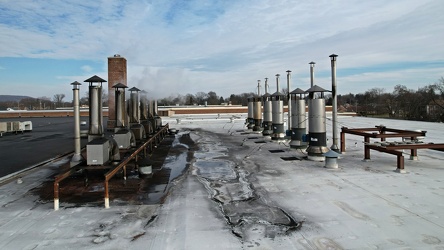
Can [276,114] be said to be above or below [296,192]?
above

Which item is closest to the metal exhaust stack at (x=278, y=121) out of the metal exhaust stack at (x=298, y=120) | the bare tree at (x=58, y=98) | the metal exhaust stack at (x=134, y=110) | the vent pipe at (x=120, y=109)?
the metal exhaust stack at (x=298, y=120)

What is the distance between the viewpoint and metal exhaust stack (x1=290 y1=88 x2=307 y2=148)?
14.9m

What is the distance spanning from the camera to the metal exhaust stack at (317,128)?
12086mm

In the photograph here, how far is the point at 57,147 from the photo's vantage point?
17.2 metres

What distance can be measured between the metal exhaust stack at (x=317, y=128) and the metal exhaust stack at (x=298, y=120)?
2.27 meters

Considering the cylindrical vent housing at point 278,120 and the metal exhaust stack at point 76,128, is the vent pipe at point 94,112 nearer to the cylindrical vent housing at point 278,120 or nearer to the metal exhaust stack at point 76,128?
the metal exhaust stack at point 76,128

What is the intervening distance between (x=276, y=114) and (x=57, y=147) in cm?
1234

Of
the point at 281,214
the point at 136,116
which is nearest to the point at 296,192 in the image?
the point at 281,214

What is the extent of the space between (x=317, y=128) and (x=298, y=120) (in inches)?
111

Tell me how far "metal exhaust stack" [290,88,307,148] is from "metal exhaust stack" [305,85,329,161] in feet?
7.44

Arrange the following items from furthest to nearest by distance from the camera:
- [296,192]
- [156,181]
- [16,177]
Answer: [16,177], [156,181], [296,192]

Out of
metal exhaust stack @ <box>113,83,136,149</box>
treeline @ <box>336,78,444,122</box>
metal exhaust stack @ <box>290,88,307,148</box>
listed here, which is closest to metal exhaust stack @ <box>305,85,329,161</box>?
metal exhaust stack @ <box>290,88,307,148</box>

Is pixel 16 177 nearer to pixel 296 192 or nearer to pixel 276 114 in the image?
pixel 296 192

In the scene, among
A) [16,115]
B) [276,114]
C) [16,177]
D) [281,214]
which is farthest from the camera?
[16,115]
